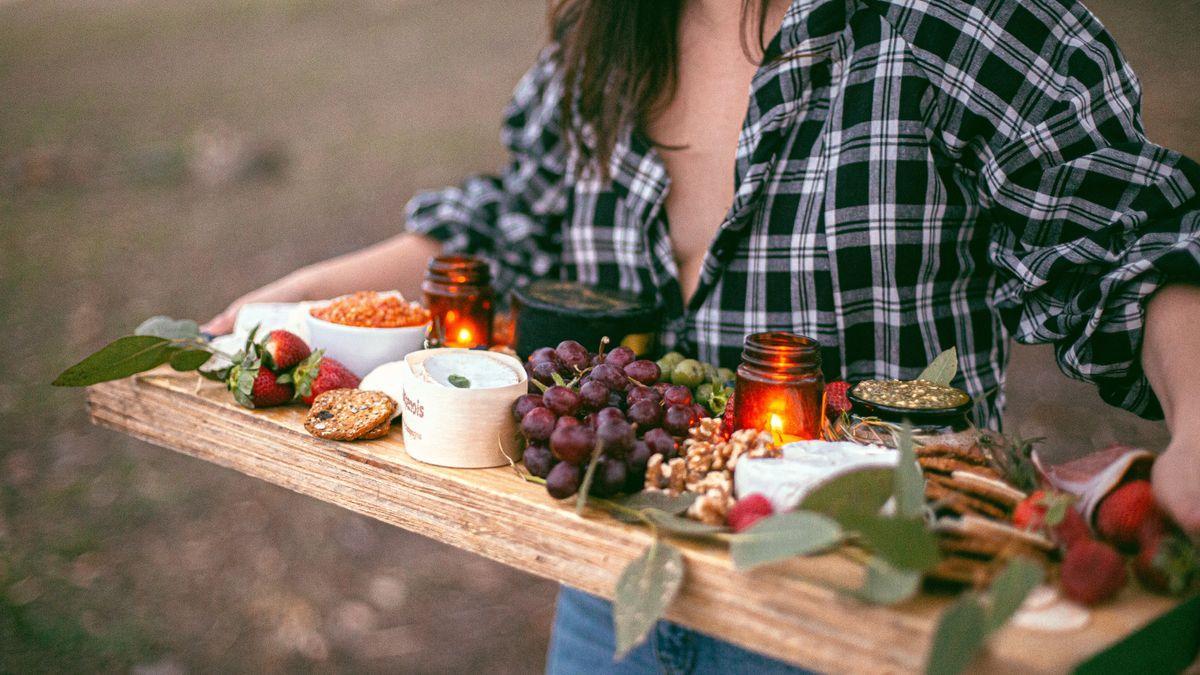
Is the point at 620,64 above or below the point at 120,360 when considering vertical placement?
above

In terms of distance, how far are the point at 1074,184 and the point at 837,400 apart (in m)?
0.38

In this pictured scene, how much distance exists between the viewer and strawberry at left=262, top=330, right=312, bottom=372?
45.3 inches

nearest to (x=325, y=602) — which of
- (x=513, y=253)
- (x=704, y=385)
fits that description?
(x=513, y=253)

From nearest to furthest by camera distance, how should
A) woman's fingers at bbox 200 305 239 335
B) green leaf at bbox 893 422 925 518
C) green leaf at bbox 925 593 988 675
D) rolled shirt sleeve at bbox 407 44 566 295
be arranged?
green leaf at bbox 925 593 988 675 < green leaf at bbox 893 422 925 518 < woman's fingers at bbox 200 305 239 335 < rolled shirt sleeve at bbox 407 44 566 295

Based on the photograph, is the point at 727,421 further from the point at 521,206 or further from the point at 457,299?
the point at 521,206

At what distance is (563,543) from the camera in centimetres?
85

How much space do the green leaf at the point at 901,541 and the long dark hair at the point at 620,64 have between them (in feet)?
3.06

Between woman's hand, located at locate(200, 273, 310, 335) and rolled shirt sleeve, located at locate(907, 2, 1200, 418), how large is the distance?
1.05 meters

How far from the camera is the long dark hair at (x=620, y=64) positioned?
1.44 meters

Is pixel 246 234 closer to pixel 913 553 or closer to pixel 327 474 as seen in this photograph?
pixel 327 474

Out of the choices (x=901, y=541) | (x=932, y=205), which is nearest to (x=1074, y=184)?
(x=932, y=205)

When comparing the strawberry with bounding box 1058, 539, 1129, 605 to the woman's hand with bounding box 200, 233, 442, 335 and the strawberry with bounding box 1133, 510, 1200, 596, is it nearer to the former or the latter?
the strawberry with bounding box 1133, 510, 1200, 596

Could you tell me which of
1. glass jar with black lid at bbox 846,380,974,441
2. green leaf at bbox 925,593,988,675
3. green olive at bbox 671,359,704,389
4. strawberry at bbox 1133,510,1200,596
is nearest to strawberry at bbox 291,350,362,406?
green olive at bbox 671,359,704,389

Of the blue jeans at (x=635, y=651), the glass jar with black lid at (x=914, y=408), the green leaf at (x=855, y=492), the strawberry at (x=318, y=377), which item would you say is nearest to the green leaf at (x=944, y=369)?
the glass jar with black lid at (x=914, y=408)
